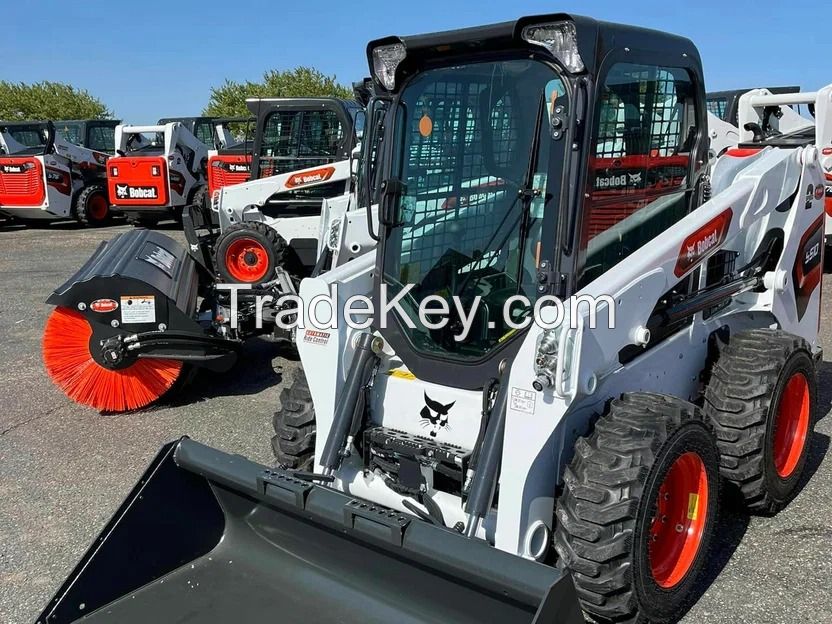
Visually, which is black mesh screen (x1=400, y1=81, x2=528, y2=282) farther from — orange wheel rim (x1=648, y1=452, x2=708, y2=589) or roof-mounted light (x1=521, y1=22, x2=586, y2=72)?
orange wheel rim (x1=648, y1=452, x2=708, y2=589)

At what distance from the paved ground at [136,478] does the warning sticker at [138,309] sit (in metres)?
0.72

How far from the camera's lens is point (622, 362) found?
10.2ft

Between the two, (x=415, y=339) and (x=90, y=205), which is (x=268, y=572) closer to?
(x=415, y=339)

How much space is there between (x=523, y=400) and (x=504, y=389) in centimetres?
17

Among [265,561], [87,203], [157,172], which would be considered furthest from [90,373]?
[87,203]

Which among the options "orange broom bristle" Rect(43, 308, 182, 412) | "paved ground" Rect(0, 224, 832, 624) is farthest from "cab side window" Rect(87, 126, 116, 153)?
"orange broom bristle" Rect(43, 308, 182, 412)

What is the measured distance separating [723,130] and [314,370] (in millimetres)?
5205

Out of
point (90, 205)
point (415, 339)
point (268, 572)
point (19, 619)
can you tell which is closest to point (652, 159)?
point (415, 339)

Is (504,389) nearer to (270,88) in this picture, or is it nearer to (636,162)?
(636,162)

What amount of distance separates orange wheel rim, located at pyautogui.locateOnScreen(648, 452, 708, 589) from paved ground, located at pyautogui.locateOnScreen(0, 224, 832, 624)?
22cm

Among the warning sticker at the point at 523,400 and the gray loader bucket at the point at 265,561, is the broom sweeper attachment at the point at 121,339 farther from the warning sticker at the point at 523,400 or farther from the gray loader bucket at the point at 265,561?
the warning sticker at the point at 523,400

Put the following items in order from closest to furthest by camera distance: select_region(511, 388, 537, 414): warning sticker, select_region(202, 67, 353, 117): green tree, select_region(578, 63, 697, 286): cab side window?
select_region(511, 388, 537, 414): warning sticker
select_region(578, 63, 697, 286): cab side window
select_region(202, 67, 353, 117): green tree

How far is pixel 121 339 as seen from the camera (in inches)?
198

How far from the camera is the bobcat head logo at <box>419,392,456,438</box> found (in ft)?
10.2
